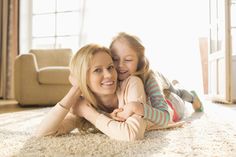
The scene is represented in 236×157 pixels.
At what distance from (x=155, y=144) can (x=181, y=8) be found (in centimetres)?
342

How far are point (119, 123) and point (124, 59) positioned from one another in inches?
12.1

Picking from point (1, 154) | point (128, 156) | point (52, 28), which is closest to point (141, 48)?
point (128, 156)

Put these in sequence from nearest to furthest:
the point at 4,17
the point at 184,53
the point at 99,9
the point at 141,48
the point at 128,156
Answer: the point at 128,156 → the point at 141,48 → the point at 184,53 → the point at 99,9 → the point at 4,17

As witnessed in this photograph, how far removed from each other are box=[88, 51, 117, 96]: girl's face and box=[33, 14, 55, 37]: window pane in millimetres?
3849

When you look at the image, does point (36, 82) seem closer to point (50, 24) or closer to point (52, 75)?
point (52, 75)

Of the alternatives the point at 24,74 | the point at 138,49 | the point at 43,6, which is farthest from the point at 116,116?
the point at 43,6

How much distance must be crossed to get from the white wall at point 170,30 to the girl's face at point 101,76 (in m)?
2.91

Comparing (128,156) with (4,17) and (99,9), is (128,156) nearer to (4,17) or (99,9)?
(99,9)

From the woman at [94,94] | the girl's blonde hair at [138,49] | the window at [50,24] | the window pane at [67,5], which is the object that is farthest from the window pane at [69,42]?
the woman at [94,94]

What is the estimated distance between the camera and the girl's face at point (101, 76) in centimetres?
121

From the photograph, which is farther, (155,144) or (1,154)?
(155,144)

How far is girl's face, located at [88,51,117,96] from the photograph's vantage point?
3.96 feet

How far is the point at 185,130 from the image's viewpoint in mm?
1429

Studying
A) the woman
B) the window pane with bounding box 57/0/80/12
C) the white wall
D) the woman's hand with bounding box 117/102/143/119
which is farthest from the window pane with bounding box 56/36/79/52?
the woman's hand with bounding box 117/102/143/119
